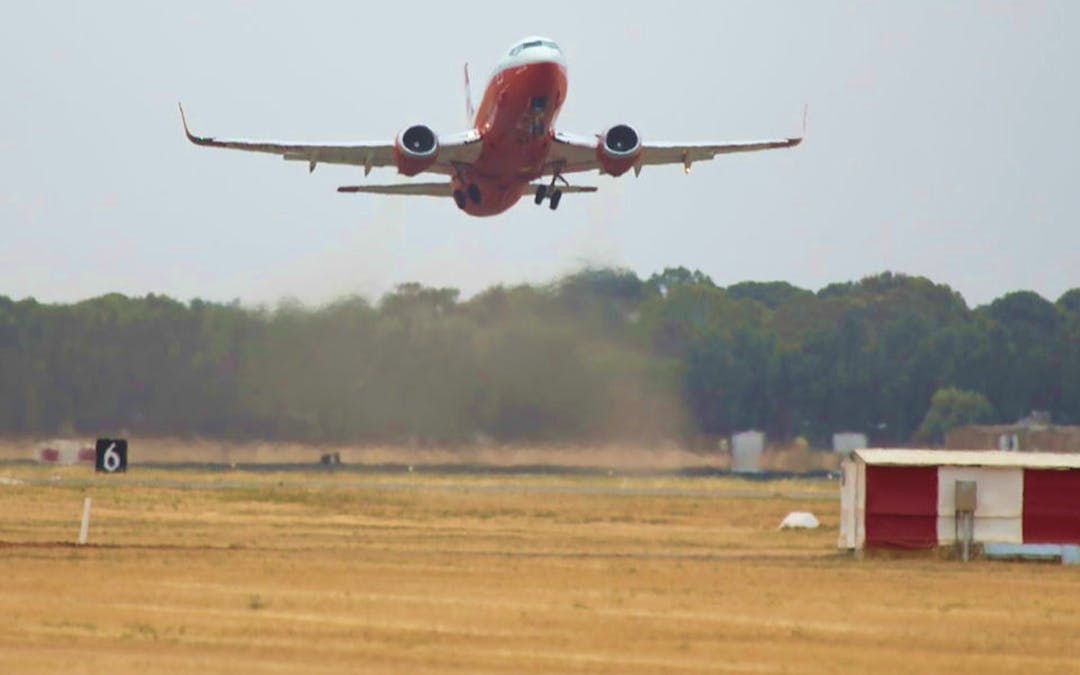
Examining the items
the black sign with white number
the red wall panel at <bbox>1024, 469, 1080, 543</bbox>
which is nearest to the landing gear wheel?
the black sign with white number

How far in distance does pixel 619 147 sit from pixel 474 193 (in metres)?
5.12

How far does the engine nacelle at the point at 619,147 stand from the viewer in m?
50.7

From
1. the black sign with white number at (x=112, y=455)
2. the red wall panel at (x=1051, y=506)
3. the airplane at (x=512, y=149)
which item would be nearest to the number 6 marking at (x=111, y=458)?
the black sign with white number at (x=112, y=455)

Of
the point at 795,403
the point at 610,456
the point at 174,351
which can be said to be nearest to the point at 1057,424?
the point at 795,403

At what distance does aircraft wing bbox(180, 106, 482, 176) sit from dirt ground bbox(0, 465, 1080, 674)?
9.39 meters

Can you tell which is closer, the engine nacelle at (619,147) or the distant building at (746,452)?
the engine nacelle at (619,147)

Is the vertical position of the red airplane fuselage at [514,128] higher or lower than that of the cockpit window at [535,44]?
lower

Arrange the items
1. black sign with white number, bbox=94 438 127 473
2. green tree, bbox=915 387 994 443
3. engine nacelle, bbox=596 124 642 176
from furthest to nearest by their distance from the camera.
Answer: green tree, bbox=915 387 994 443
engine nacelle, bbox=596 124 642 176
black sign with white number, bbox=94 438 127 473

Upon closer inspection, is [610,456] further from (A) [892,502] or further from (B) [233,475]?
(A) [892,502]

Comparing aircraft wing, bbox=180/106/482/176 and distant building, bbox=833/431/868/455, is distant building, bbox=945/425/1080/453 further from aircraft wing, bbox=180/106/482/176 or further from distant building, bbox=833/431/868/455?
aircraft wing, bbox=180/106/482/176

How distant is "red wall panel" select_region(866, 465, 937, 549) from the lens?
132ft

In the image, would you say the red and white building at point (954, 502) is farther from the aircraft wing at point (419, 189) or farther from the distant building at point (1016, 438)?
the distant building at point (1016, 438)

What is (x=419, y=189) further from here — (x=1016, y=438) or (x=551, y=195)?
(x=1016, y=438)

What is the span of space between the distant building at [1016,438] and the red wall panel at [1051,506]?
46.2 meters
